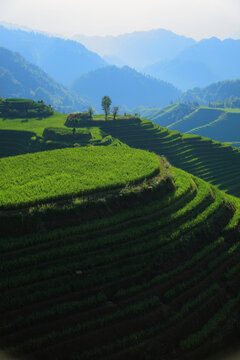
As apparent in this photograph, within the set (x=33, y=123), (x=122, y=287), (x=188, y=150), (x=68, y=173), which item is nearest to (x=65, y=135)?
(x=33, y=123)

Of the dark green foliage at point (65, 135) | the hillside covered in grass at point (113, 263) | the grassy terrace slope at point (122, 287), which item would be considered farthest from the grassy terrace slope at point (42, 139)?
the grassy terrace slope at point (122, 287)

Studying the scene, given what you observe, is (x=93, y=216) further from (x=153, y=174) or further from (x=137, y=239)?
Result: (x=153, y=174)

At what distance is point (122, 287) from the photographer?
21953 mm

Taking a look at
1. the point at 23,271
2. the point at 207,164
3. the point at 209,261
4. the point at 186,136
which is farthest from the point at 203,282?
the point at 186,136

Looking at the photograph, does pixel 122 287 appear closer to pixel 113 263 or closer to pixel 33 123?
pixel 113 263

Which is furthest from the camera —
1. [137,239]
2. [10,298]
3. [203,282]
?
[137,239]

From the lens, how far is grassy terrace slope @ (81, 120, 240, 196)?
66.4 m

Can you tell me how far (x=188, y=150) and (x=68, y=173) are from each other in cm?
5071

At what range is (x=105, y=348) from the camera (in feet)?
57.8

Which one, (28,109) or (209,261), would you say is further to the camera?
(28,109)

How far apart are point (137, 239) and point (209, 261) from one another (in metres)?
7.44

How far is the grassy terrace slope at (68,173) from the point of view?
2733 centimetres

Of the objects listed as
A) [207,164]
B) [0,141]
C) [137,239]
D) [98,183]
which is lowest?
[0,141]

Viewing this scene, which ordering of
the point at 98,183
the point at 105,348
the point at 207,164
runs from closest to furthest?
the point at 105,348 → the point at 98,183 → the point at 207,164
